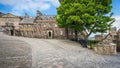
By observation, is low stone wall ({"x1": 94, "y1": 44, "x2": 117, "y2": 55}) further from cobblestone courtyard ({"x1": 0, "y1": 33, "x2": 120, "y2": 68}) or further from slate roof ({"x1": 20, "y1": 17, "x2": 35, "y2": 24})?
slate roof ({"x1": 20, "y1": 17, "x2": 35, "y2": 24})

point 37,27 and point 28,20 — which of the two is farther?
point 28,20

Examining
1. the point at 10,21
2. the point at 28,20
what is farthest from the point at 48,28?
the point at 10,21

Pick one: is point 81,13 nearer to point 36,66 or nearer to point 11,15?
point 36,66

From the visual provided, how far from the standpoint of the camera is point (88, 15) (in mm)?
31922

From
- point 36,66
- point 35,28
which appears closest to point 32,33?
point 35,28

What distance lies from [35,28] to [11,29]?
28.1ft

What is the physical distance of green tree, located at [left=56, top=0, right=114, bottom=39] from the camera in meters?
32.5

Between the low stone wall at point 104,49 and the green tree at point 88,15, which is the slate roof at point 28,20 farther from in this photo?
the low stone wall at point 104,49

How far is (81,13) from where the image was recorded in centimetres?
3319

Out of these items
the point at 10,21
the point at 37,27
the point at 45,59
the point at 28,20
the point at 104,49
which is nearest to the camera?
the point at 45,59

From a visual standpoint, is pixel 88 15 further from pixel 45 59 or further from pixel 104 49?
pixel 45 59

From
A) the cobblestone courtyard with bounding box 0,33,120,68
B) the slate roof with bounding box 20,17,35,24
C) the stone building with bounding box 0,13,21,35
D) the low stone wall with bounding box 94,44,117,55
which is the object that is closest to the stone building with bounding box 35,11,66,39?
the slate roof with bounding box 20,17,35,24

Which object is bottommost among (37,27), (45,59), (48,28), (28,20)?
(45,59)

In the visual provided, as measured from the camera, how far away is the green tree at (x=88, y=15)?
3253 centimetres
